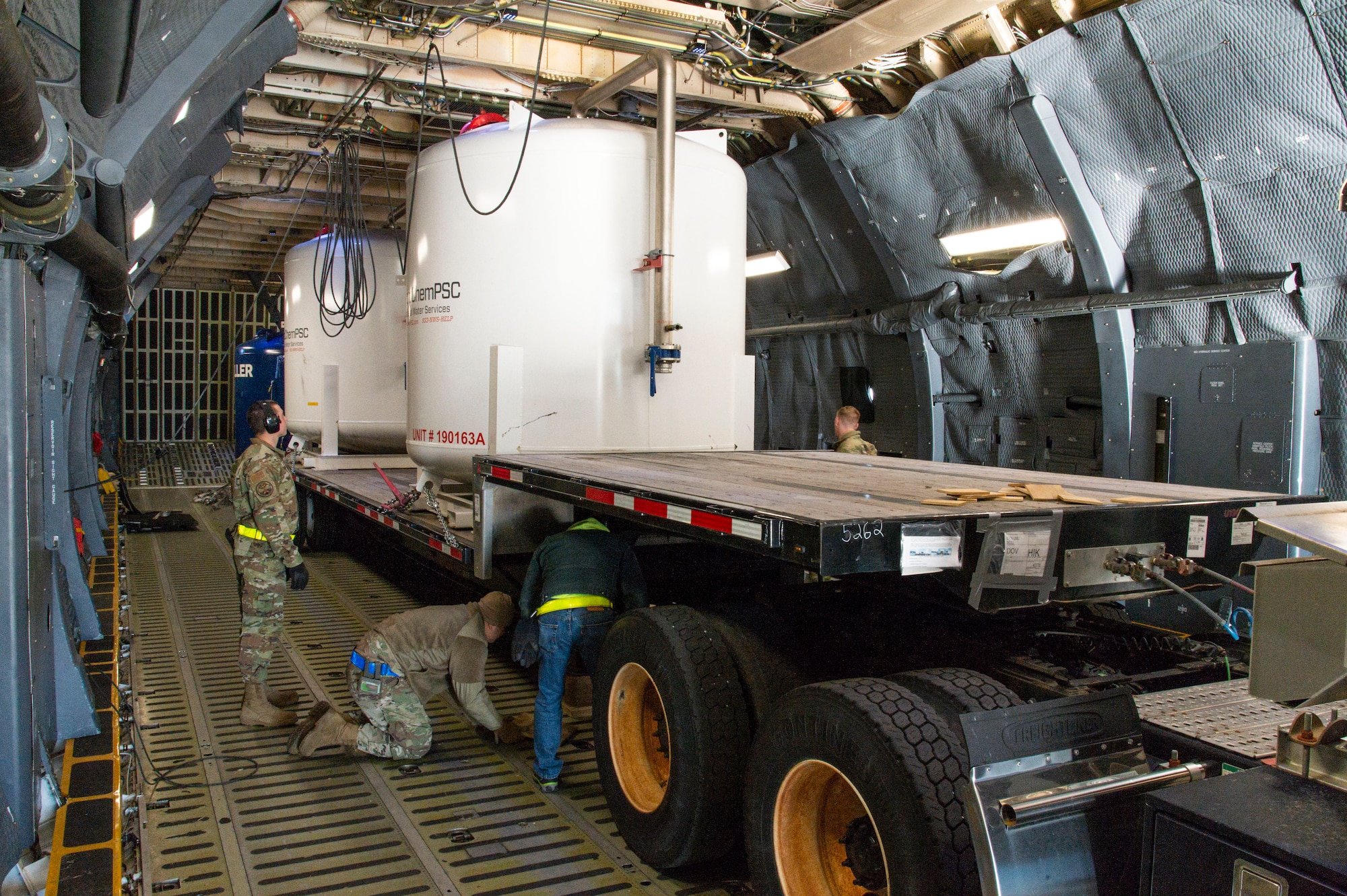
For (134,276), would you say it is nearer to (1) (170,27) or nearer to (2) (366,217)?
(2) (366,217)

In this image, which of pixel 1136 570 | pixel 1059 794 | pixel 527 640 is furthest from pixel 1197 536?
pixel 527 640

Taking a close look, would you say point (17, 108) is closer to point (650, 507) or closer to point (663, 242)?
point (650, 507)

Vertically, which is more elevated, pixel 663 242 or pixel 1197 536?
pixel 663 242

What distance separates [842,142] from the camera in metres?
9.09

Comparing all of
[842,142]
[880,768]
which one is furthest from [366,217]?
[880,768]

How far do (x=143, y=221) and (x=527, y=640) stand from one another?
446 centimetres

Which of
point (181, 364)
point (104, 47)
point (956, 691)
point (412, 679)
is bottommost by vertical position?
point (412, 679)

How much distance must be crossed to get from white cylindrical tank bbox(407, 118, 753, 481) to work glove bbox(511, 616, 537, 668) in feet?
5.49

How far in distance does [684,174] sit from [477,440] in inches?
91.6

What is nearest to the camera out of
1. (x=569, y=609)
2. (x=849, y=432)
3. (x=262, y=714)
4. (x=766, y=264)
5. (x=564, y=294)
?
(x=569, y=609)

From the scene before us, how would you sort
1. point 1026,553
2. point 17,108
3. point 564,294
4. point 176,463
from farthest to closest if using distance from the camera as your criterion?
point 176,463, point 564,294, point 1026,553, point 17,108

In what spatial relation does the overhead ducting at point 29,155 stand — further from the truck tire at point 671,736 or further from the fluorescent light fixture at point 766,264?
the fluorescent light fixture at point 766,264

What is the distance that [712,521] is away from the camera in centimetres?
347

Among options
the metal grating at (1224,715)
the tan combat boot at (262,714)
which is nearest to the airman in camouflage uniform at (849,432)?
the tan combat boot at (262,714)
